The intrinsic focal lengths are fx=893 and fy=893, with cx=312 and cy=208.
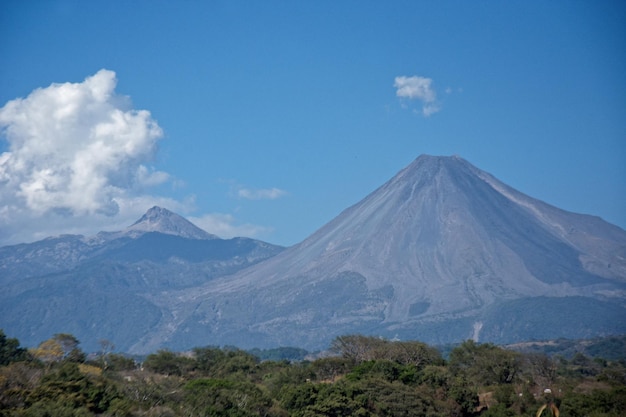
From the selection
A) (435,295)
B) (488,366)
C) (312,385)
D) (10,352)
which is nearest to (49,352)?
A: (10,352)

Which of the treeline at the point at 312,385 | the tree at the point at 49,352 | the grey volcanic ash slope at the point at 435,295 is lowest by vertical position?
the treeline at the point at 312,385

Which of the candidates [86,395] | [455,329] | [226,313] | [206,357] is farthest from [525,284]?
[86,395]

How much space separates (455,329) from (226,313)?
56.9 m

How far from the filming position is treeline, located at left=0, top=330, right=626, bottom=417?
29.5 m

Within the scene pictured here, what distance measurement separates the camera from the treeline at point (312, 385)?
2950 centimetres

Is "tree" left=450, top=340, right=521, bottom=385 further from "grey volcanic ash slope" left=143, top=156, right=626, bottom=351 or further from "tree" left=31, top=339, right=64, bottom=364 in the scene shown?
"grey volcanic ash slope" left=143, top=156, right=626, bottom=351

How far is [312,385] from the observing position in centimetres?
3734

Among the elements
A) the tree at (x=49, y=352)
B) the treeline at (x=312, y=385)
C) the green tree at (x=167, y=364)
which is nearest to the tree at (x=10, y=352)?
the treeline at (x=312, y=385)

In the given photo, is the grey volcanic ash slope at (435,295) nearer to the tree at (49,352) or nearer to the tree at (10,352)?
the tree at (49,352)

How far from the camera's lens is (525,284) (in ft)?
581

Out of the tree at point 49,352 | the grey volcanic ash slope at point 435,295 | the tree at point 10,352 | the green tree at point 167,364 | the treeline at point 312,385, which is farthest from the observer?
the grey volcanic ash slope at point 435,295

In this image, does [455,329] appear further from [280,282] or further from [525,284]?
[280,282]

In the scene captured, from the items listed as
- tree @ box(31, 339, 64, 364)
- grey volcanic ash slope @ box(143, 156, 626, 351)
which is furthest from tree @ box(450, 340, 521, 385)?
grey volcanic ash slope @ box(143, 156, 626, 351)

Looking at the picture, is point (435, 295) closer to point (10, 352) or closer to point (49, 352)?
point (49, 352)
